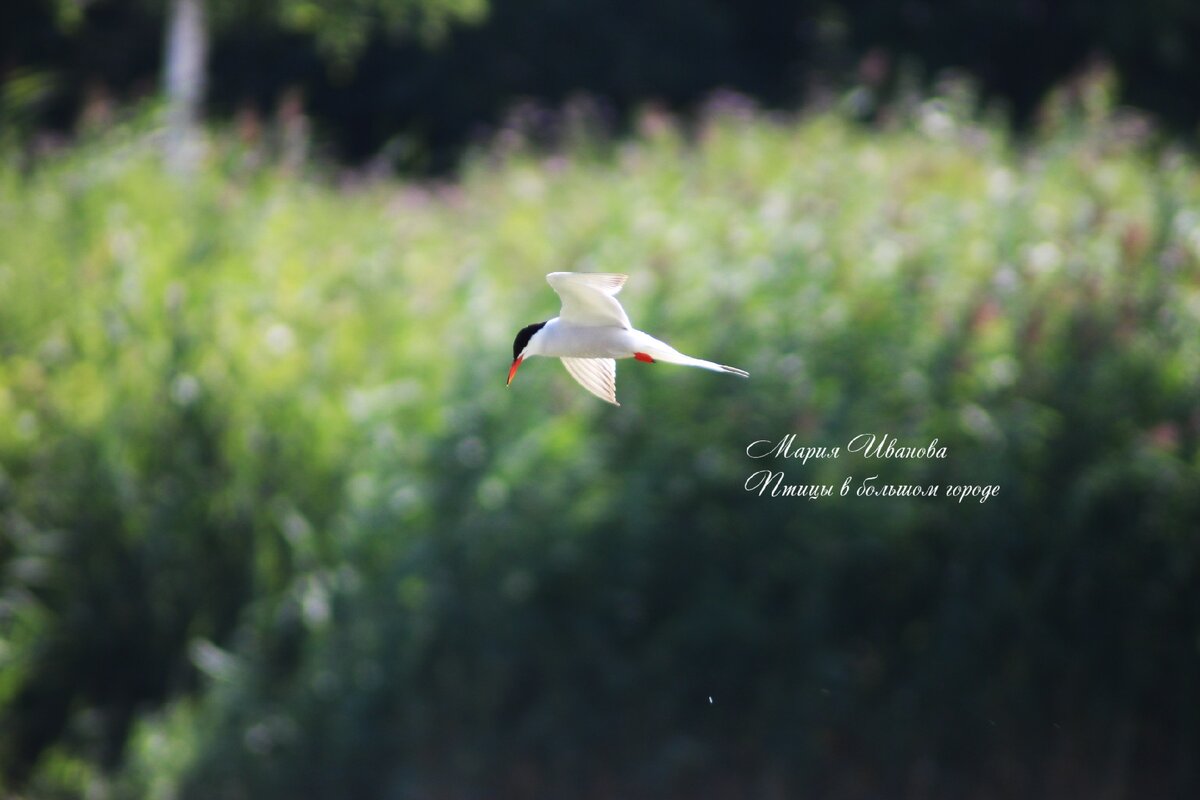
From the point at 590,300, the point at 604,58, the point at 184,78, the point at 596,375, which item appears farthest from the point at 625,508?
the point at 604,58

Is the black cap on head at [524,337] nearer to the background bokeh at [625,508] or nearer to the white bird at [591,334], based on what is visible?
the white bird at [591,334]

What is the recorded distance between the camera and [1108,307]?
553cm

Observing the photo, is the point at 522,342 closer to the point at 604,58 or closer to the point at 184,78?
the point at 184,78

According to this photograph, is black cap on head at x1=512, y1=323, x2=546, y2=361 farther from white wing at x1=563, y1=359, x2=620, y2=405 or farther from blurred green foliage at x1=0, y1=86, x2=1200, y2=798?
blurred green foliage at x1=0, y1=86, x2=1200, y2=798

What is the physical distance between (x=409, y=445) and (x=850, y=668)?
2.19 metres

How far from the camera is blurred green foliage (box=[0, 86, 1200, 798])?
5.30 m

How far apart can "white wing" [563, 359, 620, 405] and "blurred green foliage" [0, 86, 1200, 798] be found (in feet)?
11.3

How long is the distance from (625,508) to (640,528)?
4.2 inches

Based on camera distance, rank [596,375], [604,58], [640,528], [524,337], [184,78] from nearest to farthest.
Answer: [524,337], [596,375], [640,528], [184,78], [604,58]

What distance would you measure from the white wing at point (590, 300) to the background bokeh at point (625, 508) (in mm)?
3628

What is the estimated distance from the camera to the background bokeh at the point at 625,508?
5305mm

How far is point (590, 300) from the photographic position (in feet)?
5.95

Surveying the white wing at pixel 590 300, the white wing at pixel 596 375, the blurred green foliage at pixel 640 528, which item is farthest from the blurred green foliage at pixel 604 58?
the white wing at pixel 590 300

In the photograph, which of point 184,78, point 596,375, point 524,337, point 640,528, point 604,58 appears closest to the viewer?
point 524,337
